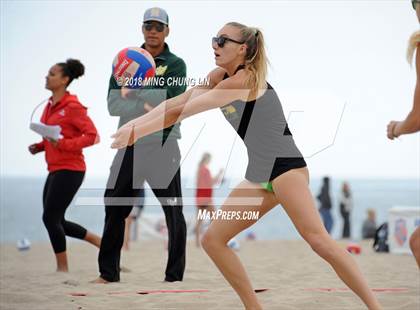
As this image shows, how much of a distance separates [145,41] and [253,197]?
246 centimetres

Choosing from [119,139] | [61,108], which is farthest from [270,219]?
[119,139]

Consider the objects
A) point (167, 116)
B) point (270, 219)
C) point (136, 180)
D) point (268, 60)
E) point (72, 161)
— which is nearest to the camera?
point (167, 116)

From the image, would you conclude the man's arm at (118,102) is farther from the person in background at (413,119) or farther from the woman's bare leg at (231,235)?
the person in background at (413,119)

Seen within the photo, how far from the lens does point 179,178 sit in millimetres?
6020

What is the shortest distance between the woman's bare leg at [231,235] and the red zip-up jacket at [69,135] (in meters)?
2.82

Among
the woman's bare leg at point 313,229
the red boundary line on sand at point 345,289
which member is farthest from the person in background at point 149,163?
the woman's bare leg at point 313,229

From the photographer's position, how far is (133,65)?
545 centimetres

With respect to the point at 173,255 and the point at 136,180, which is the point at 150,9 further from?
the point at 173,255

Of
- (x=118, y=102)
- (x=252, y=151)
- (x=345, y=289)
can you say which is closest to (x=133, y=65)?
(x=118, y=102)

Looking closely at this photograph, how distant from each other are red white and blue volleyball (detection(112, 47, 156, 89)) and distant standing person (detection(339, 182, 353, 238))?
459 inches

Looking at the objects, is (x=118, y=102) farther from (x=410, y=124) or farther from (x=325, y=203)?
(x=325, y=203)

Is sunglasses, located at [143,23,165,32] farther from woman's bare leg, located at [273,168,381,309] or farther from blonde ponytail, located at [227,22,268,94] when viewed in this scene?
woman's bare leg, located at [273,168,381,309]

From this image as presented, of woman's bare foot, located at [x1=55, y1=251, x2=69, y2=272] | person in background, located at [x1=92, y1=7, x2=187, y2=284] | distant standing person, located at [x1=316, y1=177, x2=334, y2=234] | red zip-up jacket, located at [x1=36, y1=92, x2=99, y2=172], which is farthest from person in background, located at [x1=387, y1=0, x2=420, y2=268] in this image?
distant standing person, located at [x1=316, y1=177, x2=334, y2=234]

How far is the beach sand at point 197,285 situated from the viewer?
4.81m
